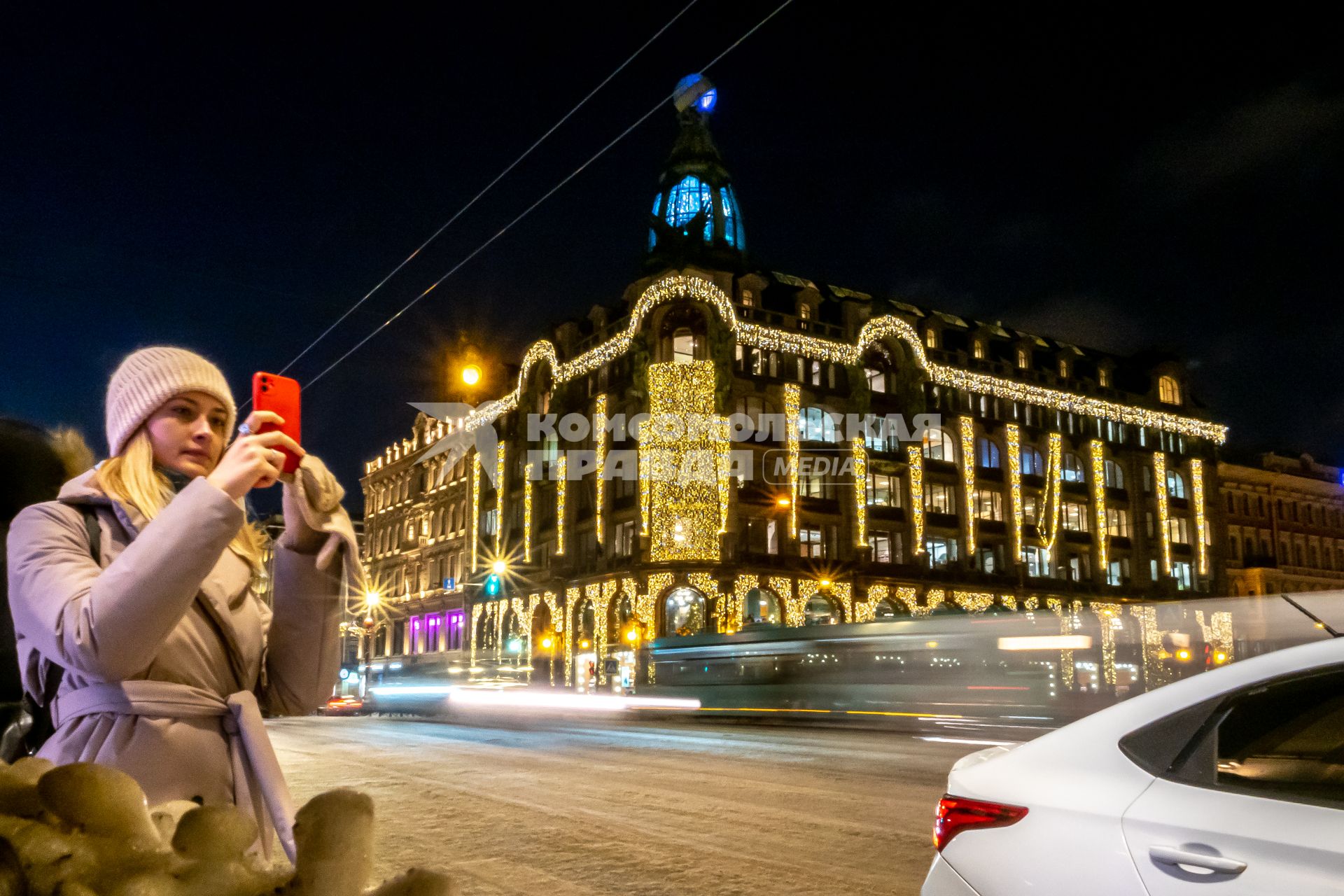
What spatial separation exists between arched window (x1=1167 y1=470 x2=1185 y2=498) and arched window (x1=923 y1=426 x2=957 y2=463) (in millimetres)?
15711

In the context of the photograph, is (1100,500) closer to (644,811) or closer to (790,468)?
(790,468)

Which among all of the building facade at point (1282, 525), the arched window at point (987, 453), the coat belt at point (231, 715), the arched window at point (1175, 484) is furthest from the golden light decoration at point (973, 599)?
the coat belt at point (231, 715)

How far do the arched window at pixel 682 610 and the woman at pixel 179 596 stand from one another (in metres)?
41.1

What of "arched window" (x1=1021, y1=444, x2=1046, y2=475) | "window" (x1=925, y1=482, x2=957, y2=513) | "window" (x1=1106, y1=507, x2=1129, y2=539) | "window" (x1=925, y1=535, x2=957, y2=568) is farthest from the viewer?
"window" (x1=1106, y1=507, x2=1129, y2=539)

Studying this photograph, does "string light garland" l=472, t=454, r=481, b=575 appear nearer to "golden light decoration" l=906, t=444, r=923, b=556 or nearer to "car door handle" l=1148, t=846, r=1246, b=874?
"golden light decoration" l=906, t=444, r=923, b=556

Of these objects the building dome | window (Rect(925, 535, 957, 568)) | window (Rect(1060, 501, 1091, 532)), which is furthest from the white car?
window (Rect(1060, 501, 1091, 532))

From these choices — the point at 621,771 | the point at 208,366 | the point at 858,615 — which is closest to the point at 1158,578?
the point at 858,615

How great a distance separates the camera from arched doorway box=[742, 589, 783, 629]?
44.7 metres

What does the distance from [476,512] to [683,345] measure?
764 inches

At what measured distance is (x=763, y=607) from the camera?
4500 cm

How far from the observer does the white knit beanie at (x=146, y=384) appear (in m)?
2.07

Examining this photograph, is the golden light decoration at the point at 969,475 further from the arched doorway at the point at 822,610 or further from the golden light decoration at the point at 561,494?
the golden light decoration at the point at 561,494

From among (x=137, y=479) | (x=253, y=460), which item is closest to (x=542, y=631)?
(x=137, y=479)

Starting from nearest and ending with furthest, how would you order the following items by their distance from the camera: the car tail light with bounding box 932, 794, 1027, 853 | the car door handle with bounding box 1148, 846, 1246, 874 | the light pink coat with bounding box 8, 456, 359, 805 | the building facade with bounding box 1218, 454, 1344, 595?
1. the light pink coat with bounding box 8, 456, 359, 805
2. the car door handle with bounding box 1148, 846, 1246, 874
3. the car tail light with bounding box 932, 794, 1027, 853
4. the building facade with bounding box 1218, 454, 1344, 595
